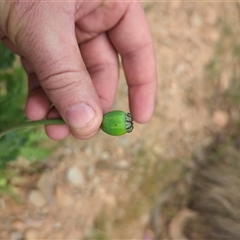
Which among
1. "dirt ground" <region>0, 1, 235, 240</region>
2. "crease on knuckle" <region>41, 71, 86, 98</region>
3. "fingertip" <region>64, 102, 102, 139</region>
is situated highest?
"crease on knuckle" <region>41, 71, 86, 98</region>

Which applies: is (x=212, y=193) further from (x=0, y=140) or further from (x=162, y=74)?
(x=0, y=140)

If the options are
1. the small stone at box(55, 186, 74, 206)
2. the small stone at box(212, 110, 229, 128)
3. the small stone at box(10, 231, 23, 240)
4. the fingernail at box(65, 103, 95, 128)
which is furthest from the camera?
the small stone at box(212, 110, 229, 128)

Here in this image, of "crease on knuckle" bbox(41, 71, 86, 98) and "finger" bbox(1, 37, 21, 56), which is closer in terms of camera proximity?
"crease on knuckle" bbox(41, 71, 86, 98)

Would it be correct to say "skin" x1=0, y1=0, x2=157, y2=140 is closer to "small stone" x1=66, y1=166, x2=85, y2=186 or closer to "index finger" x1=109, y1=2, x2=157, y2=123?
"index finger" x1=109, y1=2, x2=157, y2=123

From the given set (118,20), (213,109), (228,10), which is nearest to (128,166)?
(213,109)

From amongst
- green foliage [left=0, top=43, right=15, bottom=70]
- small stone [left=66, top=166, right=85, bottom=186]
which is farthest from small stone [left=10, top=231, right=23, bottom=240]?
green foliage [left=0, top=43, right=15, bottom=70]

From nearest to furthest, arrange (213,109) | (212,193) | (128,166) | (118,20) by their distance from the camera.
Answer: (118,20)
(128,166)
(212,193)
(213,109)

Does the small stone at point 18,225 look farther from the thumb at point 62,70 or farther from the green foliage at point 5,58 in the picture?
the thumb at point 62,70
